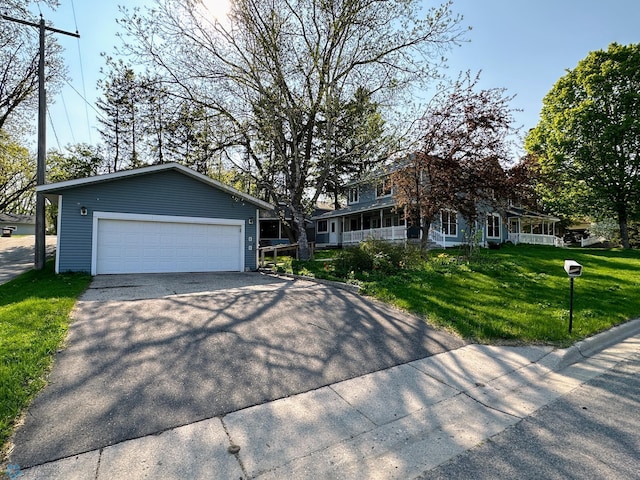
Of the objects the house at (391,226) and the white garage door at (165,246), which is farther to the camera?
the house at (391,226)

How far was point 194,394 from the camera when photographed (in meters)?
3.03

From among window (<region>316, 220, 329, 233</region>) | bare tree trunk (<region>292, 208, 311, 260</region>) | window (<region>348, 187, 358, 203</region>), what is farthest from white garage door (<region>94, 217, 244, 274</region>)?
window (<region>316, 220, 329, 233</region>)

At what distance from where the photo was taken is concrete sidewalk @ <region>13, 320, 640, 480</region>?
2.12m

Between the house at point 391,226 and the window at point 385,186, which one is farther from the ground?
the window at point 385,186

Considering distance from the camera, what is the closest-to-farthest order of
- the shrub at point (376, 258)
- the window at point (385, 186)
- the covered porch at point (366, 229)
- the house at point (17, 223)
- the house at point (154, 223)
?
the shrub at point (376, 258)
the house at point (154, 223)
the window at point (385, 186)
the covered porch at point (366, 229)
the house at point (17, 223)

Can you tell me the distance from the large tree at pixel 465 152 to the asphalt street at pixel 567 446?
8.77m

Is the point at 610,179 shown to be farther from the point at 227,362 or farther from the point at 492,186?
the point at 227,362

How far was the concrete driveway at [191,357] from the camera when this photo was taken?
Answer: 8.47 feet

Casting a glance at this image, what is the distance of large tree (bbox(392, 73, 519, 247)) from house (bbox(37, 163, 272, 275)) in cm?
654

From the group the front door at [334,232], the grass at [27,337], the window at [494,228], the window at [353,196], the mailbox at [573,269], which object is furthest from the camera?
the front door at [334,232]

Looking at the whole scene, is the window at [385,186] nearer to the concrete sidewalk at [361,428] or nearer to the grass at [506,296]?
the grass at [506,296]

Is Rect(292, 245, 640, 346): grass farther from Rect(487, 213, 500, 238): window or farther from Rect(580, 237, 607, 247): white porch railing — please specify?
Rect(580, 237, 607, 247): white porch railing

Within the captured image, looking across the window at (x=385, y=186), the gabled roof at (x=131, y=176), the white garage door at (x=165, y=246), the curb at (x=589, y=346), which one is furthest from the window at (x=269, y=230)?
the curb at (x=589, y=346)

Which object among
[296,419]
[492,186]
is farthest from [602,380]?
[492,186]
